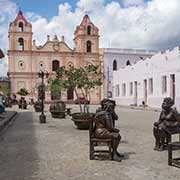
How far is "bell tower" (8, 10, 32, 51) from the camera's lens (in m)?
53.5

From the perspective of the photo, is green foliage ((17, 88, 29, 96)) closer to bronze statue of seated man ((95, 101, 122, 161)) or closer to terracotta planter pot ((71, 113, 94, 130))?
terracotta planter pot ((71, 113, 94, 130))

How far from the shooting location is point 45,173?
19.7 feet

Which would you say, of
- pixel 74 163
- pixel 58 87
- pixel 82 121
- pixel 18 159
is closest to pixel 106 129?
pixel 74 163

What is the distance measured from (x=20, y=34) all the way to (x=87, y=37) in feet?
32.9

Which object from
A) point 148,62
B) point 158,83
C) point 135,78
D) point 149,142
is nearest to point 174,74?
point 158,83

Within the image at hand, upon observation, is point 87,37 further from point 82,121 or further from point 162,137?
point 162,137

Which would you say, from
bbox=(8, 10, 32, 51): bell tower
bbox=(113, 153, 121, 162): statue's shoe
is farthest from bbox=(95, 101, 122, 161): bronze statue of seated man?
bbox=(8, 10, 32, 51): bell tower

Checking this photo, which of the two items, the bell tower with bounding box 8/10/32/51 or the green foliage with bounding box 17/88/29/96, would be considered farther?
the bell tower with bounding box 8/10/32/51

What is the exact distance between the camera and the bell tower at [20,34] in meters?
53.5

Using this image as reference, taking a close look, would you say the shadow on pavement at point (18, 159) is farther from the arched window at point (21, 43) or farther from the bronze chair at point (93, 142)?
the arched window at point (21, 43)

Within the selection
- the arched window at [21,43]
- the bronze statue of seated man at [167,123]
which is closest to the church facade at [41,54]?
the arched window at [21,43]

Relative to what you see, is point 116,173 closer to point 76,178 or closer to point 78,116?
point 76,178

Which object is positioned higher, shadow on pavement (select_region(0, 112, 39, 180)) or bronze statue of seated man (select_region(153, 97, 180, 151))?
bronze statue of seated man (select_region(153, 97, 180, 151))

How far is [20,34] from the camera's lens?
178ft
